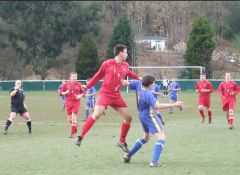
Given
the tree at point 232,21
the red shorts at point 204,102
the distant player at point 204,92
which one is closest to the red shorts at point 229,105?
the distant player at point 204,92

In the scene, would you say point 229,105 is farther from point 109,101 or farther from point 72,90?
point 109,101

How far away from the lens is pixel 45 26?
7362cm

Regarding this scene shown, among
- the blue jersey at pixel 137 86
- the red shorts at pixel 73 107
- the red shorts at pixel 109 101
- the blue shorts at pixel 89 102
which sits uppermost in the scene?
the blue jersey at pixel 137 86

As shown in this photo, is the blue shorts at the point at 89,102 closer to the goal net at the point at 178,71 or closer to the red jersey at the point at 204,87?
the red jersey at the point at 204,87

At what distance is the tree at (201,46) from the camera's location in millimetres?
67000

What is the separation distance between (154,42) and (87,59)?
17.2 metres

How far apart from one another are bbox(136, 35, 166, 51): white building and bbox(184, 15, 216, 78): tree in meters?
15.4

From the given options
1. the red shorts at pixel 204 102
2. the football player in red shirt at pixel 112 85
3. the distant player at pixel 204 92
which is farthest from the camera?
the red shorts at pixel 204 102

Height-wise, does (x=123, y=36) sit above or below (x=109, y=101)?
above

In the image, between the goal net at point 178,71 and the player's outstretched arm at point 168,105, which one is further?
the goal net at point 178,71

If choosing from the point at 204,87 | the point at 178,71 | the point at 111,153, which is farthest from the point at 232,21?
the point at 111,153

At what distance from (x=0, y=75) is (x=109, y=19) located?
2274cm

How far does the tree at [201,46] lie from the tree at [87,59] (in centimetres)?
1098

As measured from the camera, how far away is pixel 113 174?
1048 centimetres
